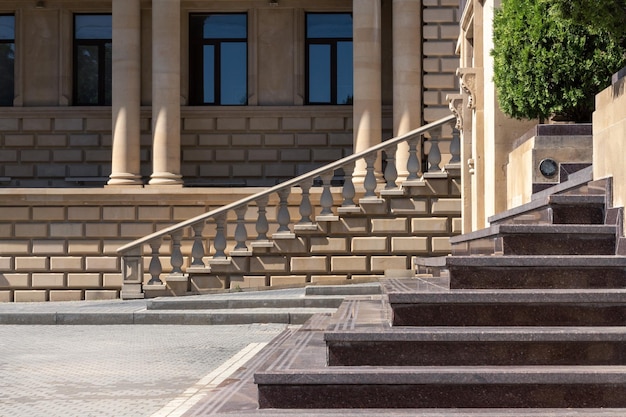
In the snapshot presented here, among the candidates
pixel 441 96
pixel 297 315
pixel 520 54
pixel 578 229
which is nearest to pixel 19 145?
pixel 441 96

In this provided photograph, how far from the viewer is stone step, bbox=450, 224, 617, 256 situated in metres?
8.67

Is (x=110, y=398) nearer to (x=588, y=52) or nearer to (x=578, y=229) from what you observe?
(x=578, y=229)

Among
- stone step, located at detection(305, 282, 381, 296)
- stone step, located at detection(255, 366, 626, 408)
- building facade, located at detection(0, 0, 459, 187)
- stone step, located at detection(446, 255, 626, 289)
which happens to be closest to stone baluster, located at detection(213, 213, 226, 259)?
stone step, located at detection(305, 282, 381, 296)

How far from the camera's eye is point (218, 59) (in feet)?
94.5

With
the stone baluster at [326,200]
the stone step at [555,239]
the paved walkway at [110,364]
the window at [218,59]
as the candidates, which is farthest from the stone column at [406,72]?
the stone step at [555,239]

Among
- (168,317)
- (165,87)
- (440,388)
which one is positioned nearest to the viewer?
(440,388)

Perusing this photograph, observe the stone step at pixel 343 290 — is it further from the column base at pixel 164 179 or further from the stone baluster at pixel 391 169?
the column base at pixel 164 179

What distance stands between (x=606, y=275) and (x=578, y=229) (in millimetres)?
631

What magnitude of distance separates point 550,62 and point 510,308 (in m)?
5.05

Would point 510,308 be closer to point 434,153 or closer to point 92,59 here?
point 434,153

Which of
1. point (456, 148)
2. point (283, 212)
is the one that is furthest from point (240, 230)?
point (456, 148)

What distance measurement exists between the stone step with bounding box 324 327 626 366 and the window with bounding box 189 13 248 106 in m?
21.5

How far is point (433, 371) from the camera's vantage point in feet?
23.0

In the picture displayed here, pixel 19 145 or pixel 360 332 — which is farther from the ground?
pixel 19 145
